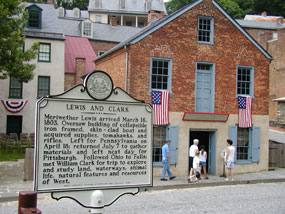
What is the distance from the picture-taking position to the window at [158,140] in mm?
18617

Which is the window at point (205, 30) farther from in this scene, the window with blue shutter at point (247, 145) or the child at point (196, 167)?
the child at point (196, 167)

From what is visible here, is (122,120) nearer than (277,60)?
Yes

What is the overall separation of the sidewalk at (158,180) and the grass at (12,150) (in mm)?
1652

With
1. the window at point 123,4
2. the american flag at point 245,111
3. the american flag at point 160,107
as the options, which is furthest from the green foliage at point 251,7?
the american flag at point 160,107

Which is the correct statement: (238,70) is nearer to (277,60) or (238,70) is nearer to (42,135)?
(42,135)

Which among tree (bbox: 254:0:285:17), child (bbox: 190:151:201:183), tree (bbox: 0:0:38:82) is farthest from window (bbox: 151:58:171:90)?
tree (bbox: 254:0:285:17)

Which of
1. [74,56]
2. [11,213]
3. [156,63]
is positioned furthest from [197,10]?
[74,56]

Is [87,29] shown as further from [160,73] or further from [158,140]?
[158,140]

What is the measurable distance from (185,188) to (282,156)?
885 cm

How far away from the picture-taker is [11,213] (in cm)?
1070

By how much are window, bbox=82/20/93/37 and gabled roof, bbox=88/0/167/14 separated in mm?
27672

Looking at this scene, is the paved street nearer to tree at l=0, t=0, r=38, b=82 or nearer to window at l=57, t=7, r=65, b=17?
tree at l=0, t=0, r=38, b=82

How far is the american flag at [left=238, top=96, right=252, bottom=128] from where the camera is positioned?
20281 mm

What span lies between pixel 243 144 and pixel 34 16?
67.6ft
